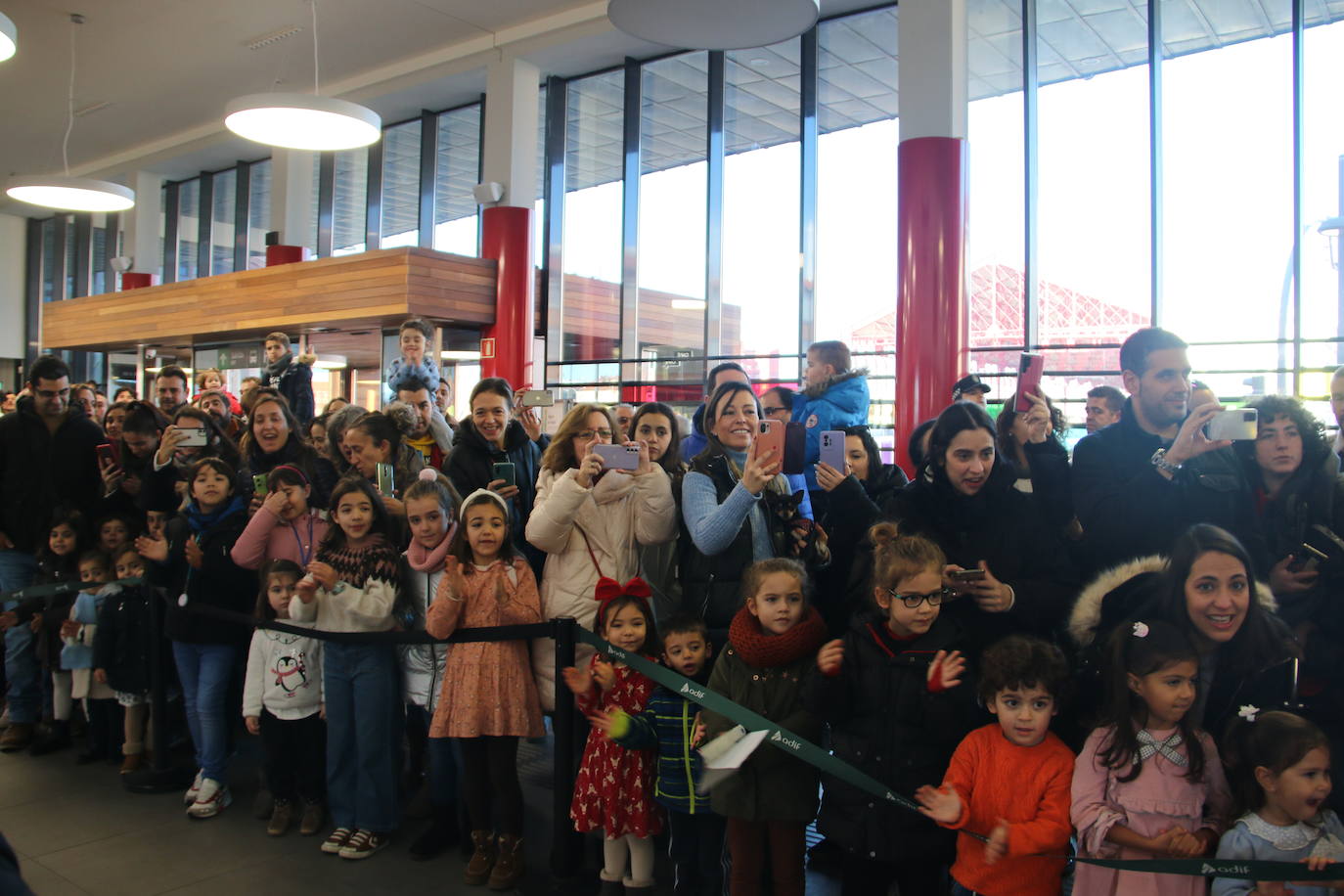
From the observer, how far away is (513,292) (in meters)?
10.5

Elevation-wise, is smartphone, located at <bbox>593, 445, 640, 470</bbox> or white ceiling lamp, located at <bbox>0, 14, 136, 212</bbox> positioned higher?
white ceiling lamp, located at <bbox>0, 14, 136, 212</bbox>

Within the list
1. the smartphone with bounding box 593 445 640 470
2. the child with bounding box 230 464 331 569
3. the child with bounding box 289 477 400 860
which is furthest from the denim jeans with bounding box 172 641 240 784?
the smartphone with bounding box 593 445 640 470

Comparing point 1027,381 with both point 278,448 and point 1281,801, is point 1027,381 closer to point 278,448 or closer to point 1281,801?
point 1281,801

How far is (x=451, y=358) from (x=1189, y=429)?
9.51 metres

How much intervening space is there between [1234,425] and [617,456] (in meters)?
1.80

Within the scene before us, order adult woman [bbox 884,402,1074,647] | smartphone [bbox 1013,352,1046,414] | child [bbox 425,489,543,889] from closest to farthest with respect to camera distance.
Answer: adult woman [bbox 884,402,1074,647], smartphone [bbox 1013,352,1046,414], child [bbox 425,489,543,889]

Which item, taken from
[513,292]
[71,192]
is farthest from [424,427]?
[71,192]

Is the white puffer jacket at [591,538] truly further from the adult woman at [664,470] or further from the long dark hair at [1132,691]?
the long dark hair at [1132,691]

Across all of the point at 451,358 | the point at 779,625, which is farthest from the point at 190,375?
the point at 779,625

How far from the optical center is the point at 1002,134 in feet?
27.1

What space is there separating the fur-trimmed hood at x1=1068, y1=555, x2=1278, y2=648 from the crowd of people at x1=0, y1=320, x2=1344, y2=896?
1cm

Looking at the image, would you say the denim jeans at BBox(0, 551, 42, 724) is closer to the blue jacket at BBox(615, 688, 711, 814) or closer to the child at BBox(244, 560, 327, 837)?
the child at BBox(244, 560, 327, 837)

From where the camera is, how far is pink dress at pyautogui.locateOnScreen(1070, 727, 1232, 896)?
2.20m

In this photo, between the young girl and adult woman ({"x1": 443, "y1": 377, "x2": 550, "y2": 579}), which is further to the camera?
adult woman ({"x1": 443, "y1": 377, "x2": 550, "y2": 579})
